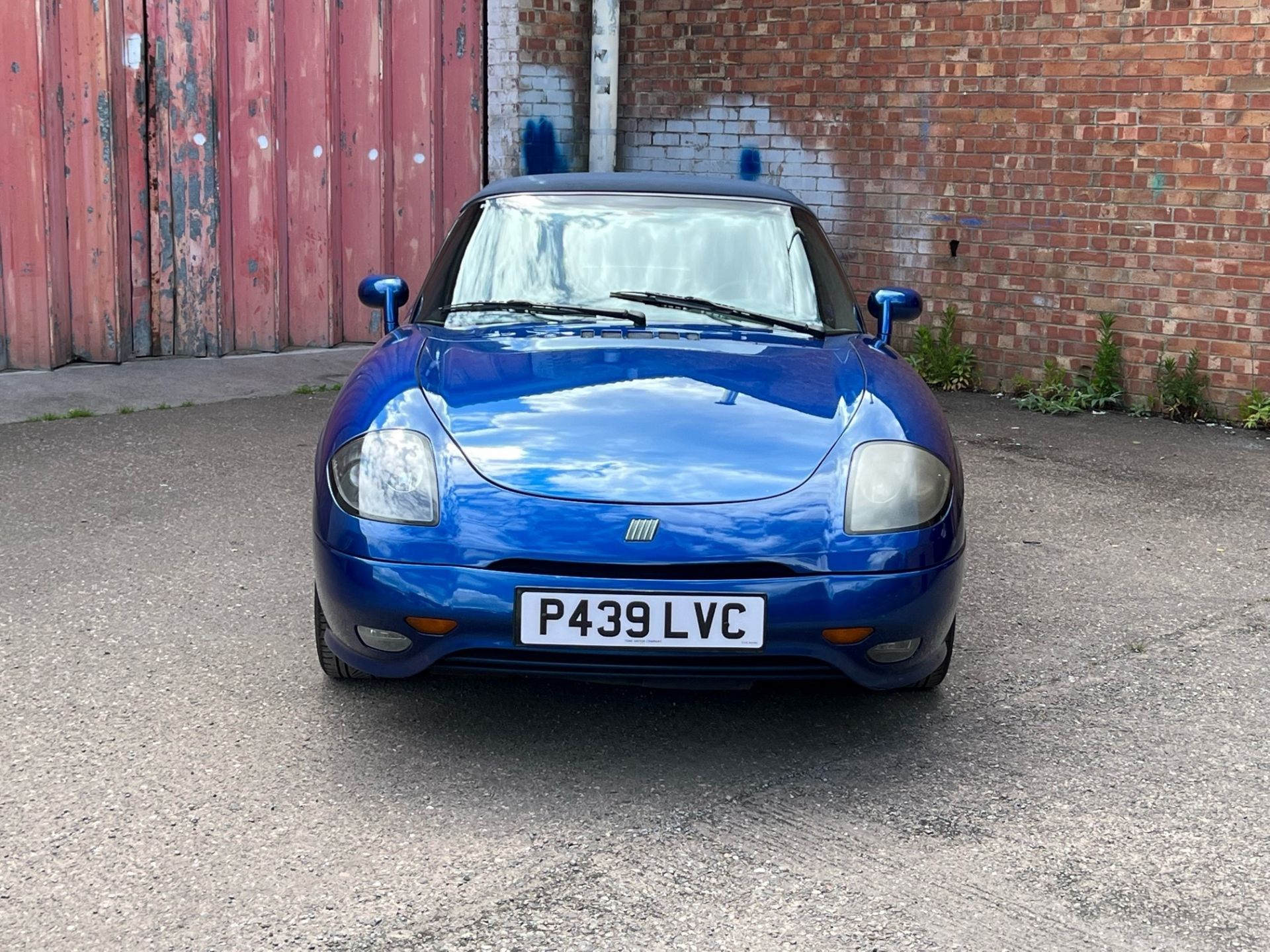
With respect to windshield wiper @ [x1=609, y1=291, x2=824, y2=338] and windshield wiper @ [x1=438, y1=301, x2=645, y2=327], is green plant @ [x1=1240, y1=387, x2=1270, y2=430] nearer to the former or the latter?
windshield wiper @ [x1=609, y1=291, x2=824, y2=338]

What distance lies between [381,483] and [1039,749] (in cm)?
174

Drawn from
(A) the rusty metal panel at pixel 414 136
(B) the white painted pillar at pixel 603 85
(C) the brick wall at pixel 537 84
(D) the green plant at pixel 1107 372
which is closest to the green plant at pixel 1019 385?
(D) the green plant at pixel 1107 372

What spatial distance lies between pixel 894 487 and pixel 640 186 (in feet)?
5.97

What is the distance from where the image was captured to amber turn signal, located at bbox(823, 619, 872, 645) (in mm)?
3199

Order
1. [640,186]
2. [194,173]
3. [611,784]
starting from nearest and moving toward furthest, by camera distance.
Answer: [611,784], [640,186], [194,173]

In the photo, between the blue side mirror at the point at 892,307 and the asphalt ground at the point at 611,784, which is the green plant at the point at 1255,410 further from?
the blue side mirror at the point at 892,307

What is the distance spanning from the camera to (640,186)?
477 cm

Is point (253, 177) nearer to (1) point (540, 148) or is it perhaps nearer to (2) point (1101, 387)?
(1) point (540, 148)

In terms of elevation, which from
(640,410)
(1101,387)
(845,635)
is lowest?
(1101,387)

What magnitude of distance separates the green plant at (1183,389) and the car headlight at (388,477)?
6.21 metres

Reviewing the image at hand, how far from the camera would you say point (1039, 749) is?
3600 mm

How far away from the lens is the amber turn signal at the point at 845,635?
320cm

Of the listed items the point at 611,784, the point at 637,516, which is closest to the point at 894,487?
the point at 637,516

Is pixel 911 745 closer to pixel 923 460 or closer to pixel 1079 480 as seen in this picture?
pixel 923 460
